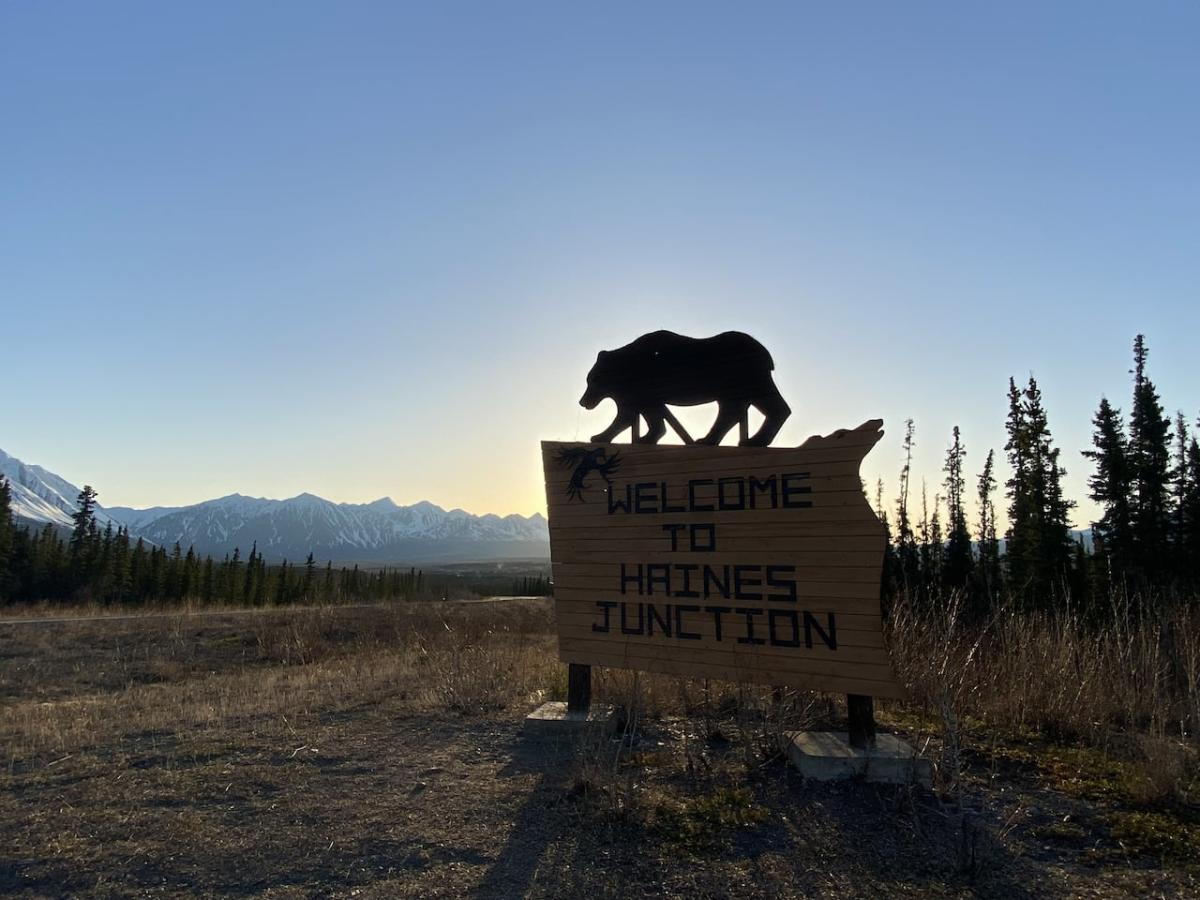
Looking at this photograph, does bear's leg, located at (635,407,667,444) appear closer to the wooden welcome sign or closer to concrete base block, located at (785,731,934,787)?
the wooden welcome sign

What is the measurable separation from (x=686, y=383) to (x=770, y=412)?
957 mm

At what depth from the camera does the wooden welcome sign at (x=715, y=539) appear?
5.83 m

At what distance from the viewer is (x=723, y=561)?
6.41m

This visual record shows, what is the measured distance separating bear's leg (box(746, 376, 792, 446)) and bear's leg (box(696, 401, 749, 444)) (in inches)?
7.4

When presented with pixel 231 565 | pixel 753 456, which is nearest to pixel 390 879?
pixel 753 456

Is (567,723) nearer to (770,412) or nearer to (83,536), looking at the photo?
(770,412)

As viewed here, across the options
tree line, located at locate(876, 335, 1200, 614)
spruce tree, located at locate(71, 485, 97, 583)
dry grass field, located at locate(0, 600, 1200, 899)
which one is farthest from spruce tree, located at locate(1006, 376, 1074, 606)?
spruce tree, located at locate(71, 485, 97, 583)

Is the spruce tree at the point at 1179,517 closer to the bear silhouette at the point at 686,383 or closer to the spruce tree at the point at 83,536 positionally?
the bear silhouette at the point at 686,383

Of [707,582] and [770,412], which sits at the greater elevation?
[770,412]

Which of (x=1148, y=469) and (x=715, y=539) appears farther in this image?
(x=1148, y=469)

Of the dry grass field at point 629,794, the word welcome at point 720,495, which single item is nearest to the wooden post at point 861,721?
the dry grass field at point 629,794

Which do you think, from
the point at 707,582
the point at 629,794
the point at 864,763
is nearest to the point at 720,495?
the point at 707,582

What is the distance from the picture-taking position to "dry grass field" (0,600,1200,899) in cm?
397

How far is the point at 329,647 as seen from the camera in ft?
61.9
